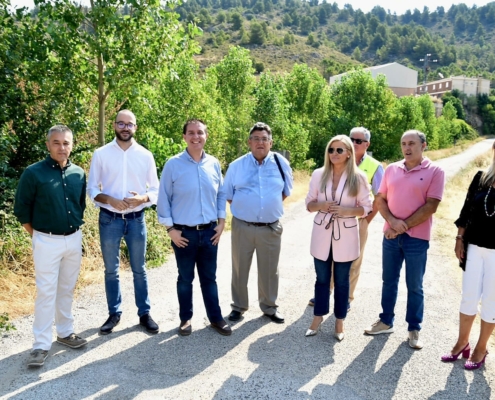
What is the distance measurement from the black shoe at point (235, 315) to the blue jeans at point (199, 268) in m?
0.32

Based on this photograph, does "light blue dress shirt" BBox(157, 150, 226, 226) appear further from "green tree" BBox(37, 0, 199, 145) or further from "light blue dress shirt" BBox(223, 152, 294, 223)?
"green tree" BBox(37, 0, 199, 145)

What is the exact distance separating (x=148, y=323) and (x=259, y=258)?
54.1 inches

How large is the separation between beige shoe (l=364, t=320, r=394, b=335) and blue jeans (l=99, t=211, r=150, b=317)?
2.37m

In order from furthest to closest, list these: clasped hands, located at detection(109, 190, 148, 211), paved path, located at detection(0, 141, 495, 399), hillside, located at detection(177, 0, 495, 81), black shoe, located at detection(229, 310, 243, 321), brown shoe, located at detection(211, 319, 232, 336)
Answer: hillside, located at detection(177, 0, 495, 81) → black shoe, located at detection(229, 310, 243, 321) → brown shoe, located at detection(211, 319, 232, 336) → clasped hands, located at detection(109, 190, 148, 211) → paved path, located at detection(0, 141, 495, 399)

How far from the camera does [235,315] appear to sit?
5129 millimetres

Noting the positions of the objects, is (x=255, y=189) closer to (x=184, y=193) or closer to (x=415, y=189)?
(x=184, y=193)

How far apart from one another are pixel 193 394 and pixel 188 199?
182 centimetres

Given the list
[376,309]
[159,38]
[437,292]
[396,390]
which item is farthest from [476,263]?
[159,38]

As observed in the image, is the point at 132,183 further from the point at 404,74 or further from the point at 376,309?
the point at 404,74

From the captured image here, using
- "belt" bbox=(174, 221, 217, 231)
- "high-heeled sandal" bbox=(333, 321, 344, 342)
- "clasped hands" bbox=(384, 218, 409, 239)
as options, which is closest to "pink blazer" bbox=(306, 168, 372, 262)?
"clasped hands" bbox=(384, 218, 409, 239)

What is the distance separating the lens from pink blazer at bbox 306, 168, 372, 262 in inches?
179

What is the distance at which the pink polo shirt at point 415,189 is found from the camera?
4.38m

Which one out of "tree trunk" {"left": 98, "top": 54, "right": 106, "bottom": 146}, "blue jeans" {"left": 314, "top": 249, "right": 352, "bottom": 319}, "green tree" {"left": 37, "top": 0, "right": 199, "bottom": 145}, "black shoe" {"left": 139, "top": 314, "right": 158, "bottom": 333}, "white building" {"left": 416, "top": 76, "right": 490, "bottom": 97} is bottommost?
"black shoe" {"left": 139, "top": 314, "right": 158, "bottom": 333}

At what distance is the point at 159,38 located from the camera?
736 centimetres
